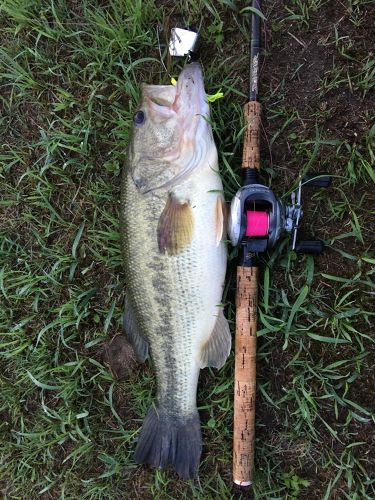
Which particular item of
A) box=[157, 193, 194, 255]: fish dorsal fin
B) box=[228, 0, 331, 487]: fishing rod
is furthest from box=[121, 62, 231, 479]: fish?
box=[228, 0, 331, 487]: fishing rod

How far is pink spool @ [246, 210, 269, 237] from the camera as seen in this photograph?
2.48 meters

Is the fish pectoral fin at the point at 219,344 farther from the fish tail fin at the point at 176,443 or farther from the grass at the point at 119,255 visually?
the fish tail fin at the point at 176,443

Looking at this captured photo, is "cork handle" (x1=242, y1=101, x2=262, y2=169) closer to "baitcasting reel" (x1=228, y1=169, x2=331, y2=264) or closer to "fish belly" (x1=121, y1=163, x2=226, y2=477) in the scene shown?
"baitcasting reel" (x1=228, y1=169, x2=331, y2=264)

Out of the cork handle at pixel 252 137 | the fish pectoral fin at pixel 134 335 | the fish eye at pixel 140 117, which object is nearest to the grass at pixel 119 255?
the cork handle at pixel 252 137

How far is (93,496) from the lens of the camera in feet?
9.96

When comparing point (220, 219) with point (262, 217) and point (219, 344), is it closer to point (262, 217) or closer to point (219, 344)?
point (262, 217)

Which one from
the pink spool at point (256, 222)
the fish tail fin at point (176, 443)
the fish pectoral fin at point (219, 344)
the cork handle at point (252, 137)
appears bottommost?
the fish tail fin at point (176, 443)

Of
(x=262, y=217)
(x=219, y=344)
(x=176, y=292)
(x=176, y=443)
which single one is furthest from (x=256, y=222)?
(x=176, y=443)

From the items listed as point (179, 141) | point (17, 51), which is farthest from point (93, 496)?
point (17, 51)

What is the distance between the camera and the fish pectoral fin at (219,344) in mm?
2670

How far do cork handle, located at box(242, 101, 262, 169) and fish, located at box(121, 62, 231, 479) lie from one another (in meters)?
0.21

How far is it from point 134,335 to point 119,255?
0.55 metres

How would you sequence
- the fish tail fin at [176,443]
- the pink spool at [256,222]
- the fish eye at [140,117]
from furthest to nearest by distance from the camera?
the fish tail fin at [176,443] → the fish eye at [140,117] → the pink spool at [256,222]

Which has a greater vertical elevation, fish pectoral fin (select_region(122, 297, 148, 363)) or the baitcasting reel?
the baitcasting reel
